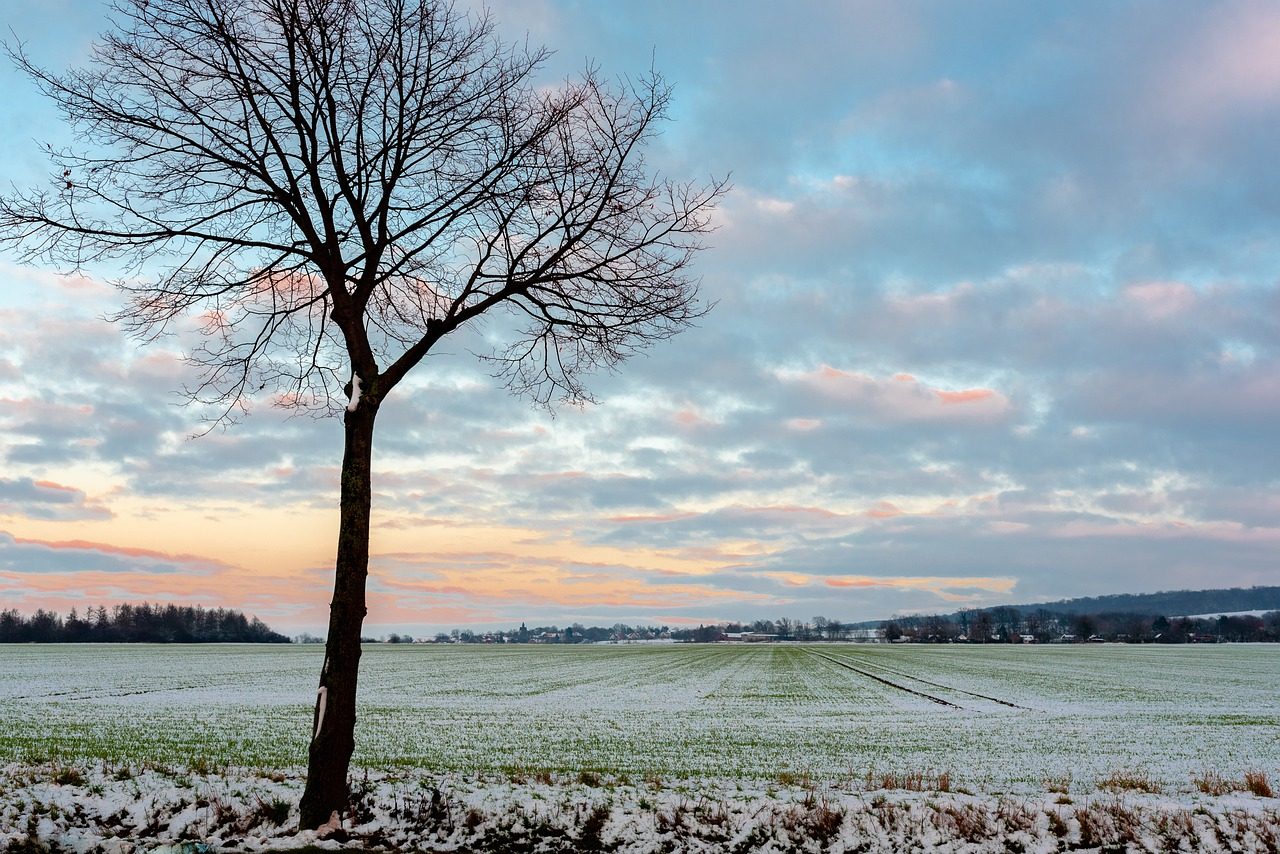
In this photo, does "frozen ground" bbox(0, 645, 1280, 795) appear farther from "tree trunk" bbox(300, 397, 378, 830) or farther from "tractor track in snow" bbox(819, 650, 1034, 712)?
"tree trunk" bbox(300, 397, 378, 830)

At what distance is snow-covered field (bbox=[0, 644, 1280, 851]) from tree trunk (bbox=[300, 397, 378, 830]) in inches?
19.1

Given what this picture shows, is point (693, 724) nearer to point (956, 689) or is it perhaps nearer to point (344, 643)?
point (344, 643)

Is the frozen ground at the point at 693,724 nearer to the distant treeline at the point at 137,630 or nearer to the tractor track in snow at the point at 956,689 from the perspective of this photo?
the tractor track in snow at the point at 956,689

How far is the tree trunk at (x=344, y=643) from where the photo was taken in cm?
967

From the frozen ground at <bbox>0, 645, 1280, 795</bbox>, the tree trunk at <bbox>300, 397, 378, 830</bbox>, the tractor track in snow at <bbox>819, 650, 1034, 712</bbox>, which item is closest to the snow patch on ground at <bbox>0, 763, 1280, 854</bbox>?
the tree trunk at <bbox>300, 397, 378, 830</bbox>

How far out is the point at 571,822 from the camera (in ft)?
32.9

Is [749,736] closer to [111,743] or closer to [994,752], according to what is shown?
[994,752]

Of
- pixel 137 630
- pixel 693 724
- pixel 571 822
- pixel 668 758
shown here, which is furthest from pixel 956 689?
pixel 137 630

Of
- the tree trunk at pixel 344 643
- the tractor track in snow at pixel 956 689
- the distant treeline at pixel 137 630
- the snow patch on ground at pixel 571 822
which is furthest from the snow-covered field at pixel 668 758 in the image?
the distant treeline at pixel 137 630

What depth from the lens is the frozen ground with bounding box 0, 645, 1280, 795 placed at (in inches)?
836

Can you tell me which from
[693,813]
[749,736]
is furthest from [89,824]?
[749,736]

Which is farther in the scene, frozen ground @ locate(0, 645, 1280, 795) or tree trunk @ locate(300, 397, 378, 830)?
frozen ground @ locate(0, 645, 1280, 795)

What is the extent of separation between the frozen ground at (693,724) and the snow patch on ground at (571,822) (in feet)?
8.67

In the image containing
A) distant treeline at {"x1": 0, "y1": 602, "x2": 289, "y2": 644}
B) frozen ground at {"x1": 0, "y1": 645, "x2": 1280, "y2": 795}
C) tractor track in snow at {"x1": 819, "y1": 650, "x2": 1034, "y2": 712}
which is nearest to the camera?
frozen ground at {"x1": 0, "y1": 645, "x2": 1280, "y2": 795}
